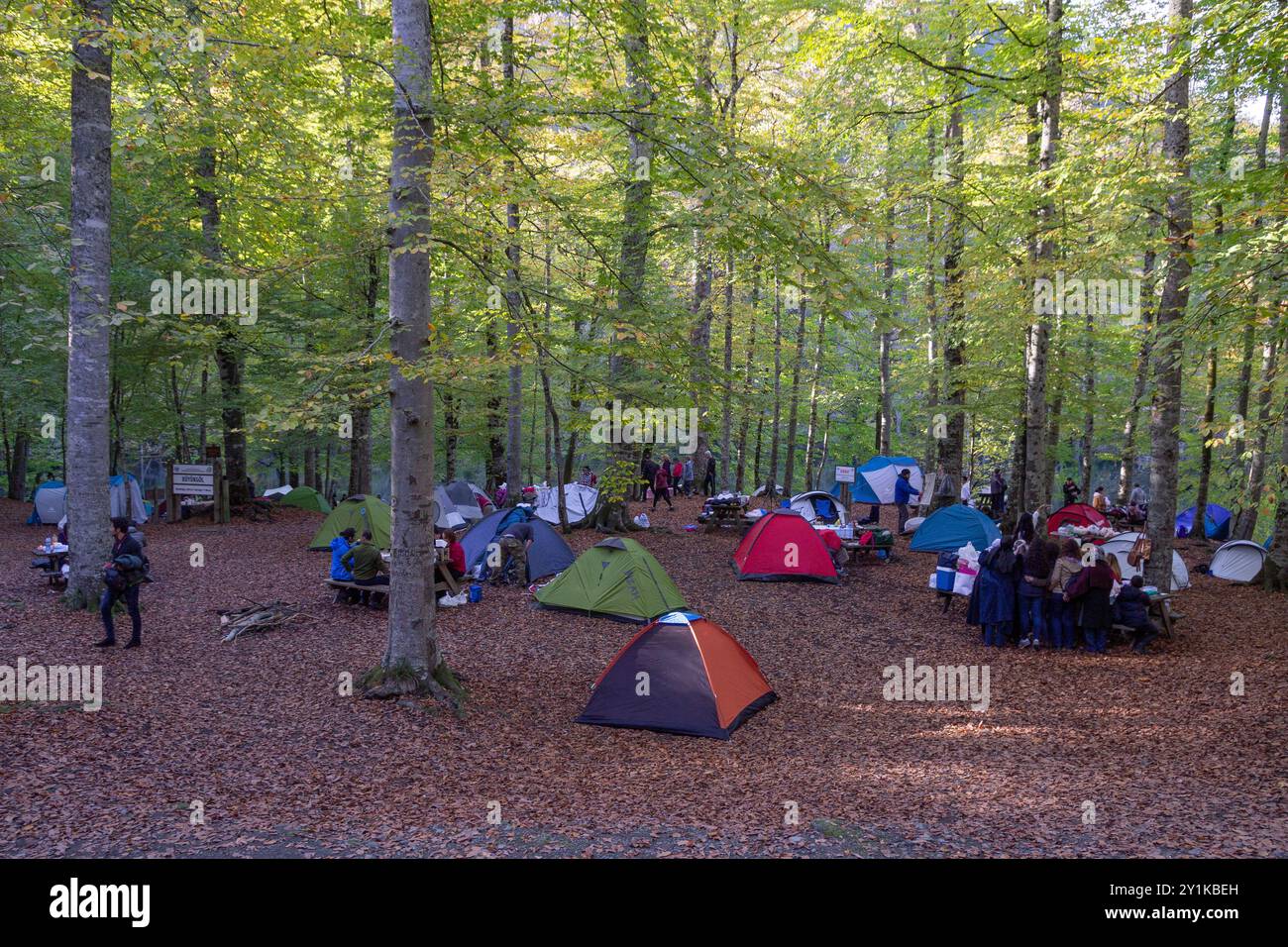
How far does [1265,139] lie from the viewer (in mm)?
18172

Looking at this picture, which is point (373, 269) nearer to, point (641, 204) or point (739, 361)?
point (641, 204)

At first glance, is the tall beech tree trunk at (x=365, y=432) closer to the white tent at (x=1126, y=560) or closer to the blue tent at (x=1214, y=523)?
the white tent at (x=1126, y=560)

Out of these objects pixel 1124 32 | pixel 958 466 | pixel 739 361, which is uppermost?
pixel 1124 32

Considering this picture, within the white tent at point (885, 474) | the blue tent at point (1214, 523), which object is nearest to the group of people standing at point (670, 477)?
the white tent at point (885, 474)

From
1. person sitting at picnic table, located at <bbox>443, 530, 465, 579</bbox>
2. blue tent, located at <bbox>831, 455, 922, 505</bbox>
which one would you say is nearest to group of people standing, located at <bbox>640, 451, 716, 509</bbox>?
blue tent, located at <bbox>831, 455, 922, 505</bbox>

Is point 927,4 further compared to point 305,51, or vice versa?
point 927,4

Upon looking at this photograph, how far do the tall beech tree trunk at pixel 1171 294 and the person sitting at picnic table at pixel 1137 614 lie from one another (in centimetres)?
244

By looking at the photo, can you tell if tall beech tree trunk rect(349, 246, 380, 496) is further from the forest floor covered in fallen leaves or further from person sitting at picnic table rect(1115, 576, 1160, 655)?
person sitting at picnic table rect(1115, 576, 1160, 655)

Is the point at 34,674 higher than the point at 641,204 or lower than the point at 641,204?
lower

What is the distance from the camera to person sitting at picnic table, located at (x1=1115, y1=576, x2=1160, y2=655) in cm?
1075

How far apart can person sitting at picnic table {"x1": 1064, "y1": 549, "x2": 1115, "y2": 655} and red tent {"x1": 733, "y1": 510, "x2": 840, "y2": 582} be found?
476cm
